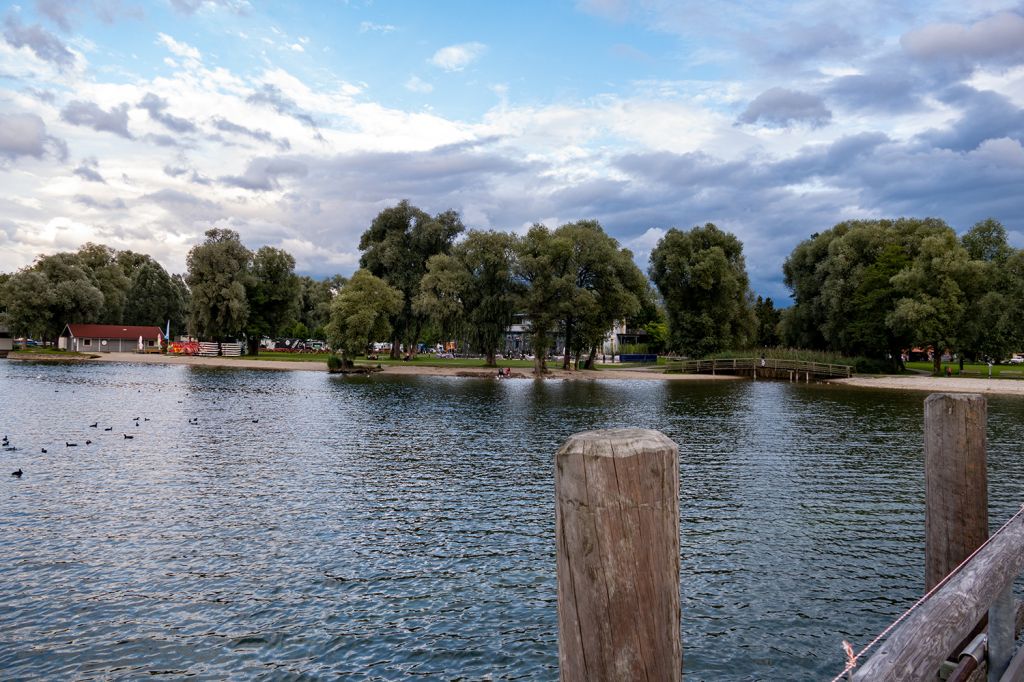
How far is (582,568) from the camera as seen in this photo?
2525 millimetres

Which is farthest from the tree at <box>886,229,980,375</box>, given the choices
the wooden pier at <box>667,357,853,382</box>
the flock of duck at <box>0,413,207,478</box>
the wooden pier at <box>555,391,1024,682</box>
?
the wooden pier at <box>555,391,1024,682</box>

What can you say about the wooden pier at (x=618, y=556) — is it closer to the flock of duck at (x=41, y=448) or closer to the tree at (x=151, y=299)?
the flock of duck at (x=41, y=448)

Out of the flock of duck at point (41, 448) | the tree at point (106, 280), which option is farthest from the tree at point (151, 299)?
the flock of duck at point (41, 448)

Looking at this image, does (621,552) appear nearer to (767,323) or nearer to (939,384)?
(939,384)

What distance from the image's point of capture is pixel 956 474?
7.51 meters

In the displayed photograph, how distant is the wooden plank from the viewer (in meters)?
3.31

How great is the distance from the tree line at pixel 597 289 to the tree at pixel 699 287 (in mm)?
190

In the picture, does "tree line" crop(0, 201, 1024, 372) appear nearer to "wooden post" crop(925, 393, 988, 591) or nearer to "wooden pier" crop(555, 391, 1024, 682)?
"wooden post" crop(925, 393, 988, 591)

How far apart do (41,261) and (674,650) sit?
131m

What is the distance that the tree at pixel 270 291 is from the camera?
4058 inches

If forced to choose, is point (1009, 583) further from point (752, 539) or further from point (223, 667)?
point (752, 539)

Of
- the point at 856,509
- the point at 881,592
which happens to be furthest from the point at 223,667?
the point at 856,509

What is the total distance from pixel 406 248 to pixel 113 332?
58358 millimetres

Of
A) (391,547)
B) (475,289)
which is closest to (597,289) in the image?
(475,289)
